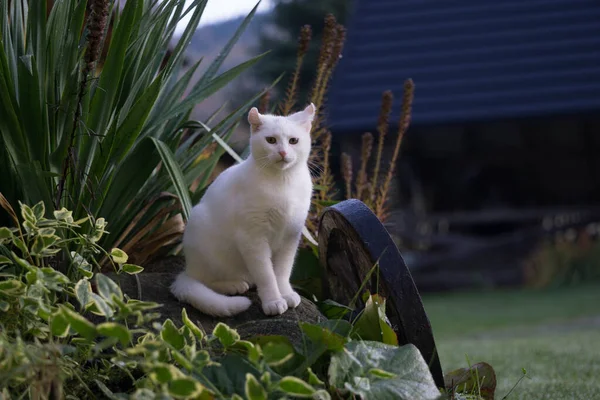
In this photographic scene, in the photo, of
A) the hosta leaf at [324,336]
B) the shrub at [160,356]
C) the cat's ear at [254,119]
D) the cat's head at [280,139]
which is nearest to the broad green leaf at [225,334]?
the shrub at [160,356]

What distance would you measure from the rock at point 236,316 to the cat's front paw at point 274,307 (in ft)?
0.05

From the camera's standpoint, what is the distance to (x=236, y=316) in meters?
2.04

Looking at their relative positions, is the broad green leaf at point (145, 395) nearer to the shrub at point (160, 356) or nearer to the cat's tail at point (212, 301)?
the shrub at point (160, 356)

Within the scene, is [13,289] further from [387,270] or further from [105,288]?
[387,270]

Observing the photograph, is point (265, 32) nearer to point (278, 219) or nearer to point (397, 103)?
point (397, 103)

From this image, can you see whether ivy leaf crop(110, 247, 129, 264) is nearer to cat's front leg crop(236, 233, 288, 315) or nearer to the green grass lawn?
cat's front leg crop(236, 233, 288, 315)

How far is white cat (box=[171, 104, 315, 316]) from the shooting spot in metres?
2.03

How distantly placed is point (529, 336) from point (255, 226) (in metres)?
3.92

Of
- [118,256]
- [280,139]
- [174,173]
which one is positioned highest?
[280,139]

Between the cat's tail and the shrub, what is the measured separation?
188mm

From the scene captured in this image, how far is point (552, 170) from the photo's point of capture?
1071 centimetres

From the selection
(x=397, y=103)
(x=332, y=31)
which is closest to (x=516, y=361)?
(x=332, y=31)

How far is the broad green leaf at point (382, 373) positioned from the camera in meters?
1.53

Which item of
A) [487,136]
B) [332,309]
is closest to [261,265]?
[332,309]
